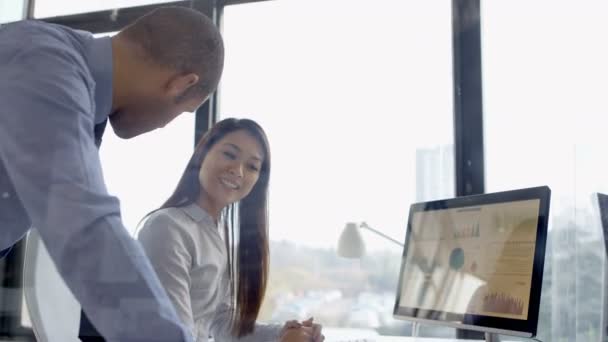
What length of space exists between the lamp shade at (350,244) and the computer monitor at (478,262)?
0.38 feet

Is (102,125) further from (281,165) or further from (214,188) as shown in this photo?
(281,165)

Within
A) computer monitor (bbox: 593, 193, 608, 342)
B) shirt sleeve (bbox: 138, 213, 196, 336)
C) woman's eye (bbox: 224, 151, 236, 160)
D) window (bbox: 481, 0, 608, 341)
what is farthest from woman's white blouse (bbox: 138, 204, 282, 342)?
window (bbox: 481, 0, 608, 341)

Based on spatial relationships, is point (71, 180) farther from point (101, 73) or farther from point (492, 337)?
point (492, 337)

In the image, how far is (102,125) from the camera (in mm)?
583

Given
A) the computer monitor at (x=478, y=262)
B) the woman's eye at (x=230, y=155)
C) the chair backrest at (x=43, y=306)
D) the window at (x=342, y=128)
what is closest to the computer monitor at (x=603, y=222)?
the computer monitor at (x=478, y=262)

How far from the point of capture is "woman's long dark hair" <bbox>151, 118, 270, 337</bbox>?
3.00 ft

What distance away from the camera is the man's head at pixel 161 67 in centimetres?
66

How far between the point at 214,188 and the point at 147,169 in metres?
0.10

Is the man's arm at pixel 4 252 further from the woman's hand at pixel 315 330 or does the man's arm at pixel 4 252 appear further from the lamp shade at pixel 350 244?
the lamp shade at pixel 350 244

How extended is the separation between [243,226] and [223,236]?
72 mm

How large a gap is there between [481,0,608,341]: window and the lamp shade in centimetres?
35

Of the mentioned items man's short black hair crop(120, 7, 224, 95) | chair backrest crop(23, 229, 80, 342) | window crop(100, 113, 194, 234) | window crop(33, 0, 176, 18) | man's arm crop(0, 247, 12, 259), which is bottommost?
chair backrest crop(23, 229, 80, 342)

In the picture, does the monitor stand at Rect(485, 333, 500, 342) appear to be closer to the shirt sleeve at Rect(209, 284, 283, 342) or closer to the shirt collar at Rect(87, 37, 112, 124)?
the shirt sleeve at Rect(209, 284, 283, 342)

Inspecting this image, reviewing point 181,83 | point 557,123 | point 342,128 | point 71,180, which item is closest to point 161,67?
point 181,83
